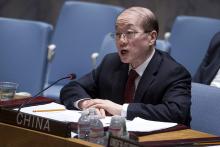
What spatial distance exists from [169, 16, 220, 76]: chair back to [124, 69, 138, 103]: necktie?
1.50 meters

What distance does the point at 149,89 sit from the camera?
10.6 feet

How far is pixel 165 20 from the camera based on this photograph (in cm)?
578

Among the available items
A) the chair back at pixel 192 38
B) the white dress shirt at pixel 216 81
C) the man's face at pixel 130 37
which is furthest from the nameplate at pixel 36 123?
the chair back at pixel 192 38

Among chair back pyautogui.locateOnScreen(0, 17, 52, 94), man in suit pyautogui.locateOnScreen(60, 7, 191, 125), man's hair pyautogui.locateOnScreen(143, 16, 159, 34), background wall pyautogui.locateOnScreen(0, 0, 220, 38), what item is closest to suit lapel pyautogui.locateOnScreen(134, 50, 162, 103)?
man in suit pyautogui.locateOnScreen(60, 7, 191, 125)

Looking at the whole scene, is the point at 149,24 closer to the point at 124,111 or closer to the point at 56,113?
the point at 124,111

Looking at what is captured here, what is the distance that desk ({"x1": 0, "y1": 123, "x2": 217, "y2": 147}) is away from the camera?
2.37 meters

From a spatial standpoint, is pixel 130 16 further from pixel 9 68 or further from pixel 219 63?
pixel 9 68

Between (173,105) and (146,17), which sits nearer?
(173,105)

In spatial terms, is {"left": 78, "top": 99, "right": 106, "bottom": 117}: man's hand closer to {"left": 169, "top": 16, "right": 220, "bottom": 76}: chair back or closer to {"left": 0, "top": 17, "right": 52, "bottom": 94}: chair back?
{"left": 0, "top": 17, "right": 52, "bottom": 94}: chair back

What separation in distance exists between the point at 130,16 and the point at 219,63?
1.07m

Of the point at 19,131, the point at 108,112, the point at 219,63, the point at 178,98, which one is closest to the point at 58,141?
the point at 19,131

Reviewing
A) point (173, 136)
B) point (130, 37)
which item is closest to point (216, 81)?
point (130, 37)

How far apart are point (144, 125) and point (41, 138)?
0.52m

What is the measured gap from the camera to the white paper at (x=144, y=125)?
2678 mm
